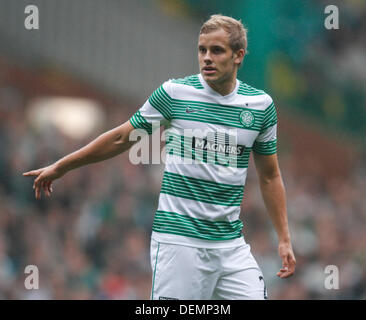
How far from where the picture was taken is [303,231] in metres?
12.5

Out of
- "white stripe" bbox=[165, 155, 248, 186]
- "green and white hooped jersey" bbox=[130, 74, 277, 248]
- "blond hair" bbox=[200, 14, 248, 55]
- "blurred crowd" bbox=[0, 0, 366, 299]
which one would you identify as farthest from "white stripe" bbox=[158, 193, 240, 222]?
"blurred crowd" bbox=[0, 0, 366, 299]

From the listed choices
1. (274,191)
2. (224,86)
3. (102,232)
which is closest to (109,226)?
(102,232)

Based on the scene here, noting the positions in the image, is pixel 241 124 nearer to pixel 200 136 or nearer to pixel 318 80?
pixel 200 136

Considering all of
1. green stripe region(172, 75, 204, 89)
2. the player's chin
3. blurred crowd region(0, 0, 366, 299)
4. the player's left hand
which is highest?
the player's chin

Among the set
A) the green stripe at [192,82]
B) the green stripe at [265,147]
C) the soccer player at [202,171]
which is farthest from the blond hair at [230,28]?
the green stripe at [265,147]

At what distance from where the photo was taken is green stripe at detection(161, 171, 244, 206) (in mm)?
5180

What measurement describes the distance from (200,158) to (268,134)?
61 centimetres

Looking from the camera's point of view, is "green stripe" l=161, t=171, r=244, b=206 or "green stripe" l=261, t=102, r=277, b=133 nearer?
"green stripe" l=161, t=171, r=244, b=206

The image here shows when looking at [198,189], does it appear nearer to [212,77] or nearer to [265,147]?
[265,147]

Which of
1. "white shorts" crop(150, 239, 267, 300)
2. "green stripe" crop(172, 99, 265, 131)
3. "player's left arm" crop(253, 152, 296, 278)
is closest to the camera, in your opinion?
"white shorts" crop(150, 239, 267, 300)

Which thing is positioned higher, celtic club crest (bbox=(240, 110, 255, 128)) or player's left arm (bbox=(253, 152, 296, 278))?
celtic club crest (bbox=(240, 110, 255, 128))

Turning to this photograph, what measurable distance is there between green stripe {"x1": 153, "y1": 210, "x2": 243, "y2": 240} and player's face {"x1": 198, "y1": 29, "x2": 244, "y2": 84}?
0.98 metres

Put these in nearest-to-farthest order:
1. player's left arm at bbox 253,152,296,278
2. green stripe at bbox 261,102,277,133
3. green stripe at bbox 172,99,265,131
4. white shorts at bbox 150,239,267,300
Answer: white shorts at bbox 150,239,267,300
green stripe at bbox 172,99,265,131
green stripe at bbox 261,102,277,133
player's left arm at bbox 253,152,296,278

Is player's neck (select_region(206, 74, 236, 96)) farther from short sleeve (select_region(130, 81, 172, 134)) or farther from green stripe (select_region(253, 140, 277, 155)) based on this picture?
green stripe (select_region(253, 140, 277, 155))
